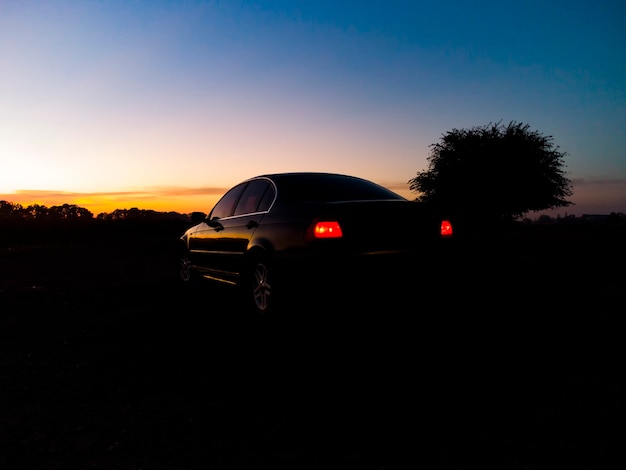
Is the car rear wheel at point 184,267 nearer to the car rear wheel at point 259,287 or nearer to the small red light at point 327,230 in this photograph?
the car rear wheel at point 259,287

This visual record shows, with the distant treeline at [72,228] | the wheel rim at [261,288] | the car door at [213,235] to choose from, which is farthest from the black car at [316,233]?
the distant treeline at [72,228]

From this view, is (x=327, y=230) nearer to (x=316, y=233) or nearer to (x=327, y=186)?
(x=316, y=233)

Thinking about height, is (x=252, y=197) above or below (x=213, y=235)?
above

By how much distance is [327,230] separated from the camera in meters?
4.68

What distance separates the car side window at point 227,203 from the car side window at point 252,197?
0.20 m

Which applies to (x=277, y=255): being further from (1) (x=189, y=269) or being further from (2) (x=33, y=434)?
(1) (x=189, y=269)

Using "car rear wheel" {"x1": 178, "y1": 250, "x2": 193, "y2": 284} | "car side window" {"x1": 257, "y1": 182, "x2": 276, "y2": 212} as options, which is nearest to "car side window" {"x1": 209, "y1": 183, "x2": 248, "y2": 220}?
"car side window" {"x1": 257, "y1": 182, "x2": 276, "y2": 212}

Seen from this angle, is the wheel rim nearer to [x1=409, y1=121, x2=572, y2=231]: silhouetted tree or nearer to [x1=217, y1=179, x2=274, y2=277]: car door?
[x1=217, y1=179, x2=274, y2=277]: car door

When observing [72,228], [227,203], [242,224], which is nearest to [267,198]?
[242,224]

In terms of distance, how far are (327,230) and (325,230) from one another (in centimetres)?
2

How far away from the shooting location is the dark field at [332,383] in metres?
2.50

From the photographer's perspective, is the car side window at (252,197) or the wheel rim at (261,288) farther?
the car side window at (252,197)

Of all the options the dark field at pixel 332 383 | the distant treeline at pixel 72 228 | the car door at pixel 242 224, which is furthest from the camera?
the distant treeline at pixel 72 228

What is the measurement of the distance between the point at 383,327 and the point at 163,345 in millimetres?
2281
